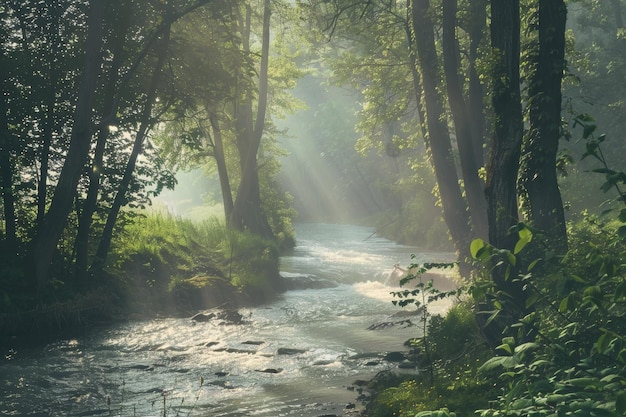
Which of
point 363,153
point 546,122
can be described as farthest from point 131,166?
point 546,122

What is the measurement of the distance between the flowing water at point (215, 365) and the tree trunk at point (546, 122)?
2.98m

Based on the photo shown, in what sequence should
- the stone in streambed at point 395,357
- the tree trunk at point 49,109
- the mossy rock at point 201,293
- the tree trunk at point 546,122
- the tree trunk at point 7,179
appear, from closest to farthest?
the tree trunk at point 546,122 → the stone in streambed at point 395,357 → the tree trunk at point 7,179 → the tree trunk at point 49,109 → the mossy rock at point 201,293

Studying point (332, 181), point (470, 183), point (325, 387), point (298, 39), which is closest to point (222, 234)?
point (298, 39)

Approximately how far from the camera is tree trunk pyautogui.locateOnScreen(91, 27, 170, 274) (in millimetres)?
17078

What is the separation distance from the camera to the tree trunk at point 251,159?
28.6m

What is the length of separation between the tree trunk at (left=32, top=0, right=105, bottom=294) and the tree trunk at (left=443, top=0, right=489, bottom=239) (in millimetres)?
7490

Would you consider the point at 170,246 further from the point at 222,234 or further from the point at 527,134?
the point at 527,134

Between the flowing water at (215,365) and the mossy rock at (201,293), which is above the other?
the mossy rock at (201,293)

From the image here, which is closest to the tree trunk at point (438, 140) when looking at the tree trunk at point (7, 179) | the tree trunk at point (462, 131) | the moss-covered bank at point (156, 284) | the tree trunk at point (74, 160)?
the tree trunk at point (462, 131)

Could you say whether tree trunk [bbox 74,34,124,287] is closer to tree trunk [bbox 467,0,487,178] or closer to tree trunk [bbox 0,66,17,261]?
tree trunk [bbox 0,66,17,261]

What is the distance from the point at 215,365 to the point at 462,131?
22.0 feet

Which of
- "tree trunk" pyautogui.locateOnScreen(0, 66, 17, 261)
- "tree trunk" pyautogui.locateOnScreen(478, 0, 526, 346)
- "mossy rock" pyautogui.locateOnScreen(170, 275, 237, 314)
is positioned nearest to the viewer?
"tree trunk" pyautogui.locateOnScreen(478, 0, 526, 346)

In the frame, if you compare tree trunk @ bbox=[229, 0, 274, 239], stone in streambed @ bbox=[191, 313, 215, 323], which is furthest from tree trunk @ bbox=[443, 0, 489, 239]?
tree trunk @ bbox=[229, 0, 274, 239]

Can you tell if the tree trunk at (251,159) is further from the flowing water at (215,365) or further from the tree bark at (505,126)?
the tree bark at (505,126)
